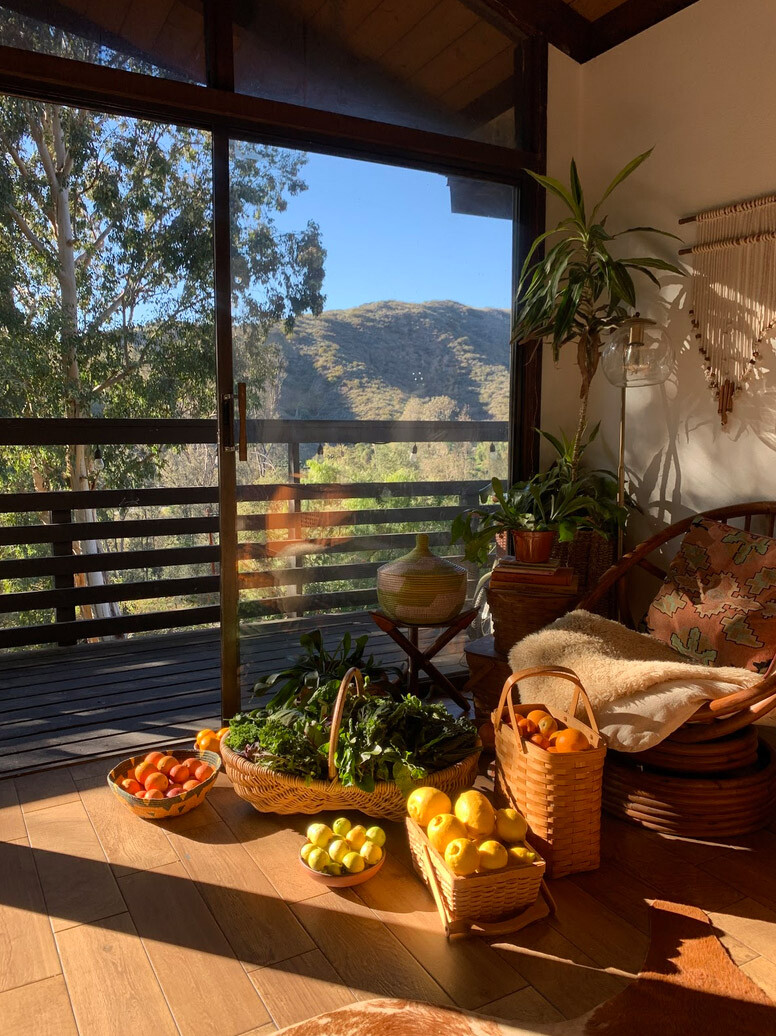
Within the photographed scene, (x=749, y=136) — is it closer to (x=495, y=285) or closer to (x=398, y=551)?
(x=495, y=285)

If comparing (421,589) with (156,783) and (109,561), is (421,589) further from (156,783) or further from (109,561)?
(109,561)

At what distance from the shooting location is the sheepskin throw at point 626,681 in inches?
86.4

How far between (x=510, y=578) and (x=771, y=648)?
3.03ft

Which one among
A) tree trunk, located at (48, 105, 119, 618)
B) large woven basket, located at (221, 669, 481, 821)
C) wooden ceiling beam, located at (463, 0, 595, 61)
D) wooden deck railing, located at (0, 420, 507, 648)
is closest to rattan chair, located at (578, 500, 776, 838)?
large woven basket, located at (221, 669, 481, 821)

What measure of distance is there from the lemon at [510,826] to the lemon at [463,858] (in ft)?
0.45

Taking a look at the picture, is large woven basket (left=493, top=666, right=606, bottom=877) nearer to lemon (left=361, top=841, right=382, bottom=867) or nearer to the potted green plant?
lemon (left=361, top=841, right=382, bottom=867)

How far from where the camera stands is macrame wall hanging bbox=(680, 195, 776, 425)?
8.96ft

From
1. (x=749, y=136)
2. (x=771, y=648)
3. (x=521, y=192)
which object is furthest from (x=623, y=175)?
(x=771, y=648)

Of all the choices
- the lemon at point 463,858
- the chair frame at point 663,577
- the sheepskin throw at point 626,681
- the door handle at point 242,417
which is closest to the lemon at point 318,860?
the lemon at point 463,858

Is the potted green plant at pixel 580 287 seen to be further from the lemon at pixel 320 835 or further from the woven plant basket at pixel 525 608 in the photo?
the lemon at pixel 320 835

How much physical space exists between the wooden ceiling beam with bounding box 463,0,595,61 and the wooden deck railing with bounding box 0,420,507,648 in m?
1.69

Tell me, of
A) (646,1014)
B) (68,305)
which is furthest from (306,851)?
(68,305)

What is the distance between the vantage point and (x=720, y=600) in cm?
259

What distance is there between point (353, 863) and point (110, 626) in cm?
312
